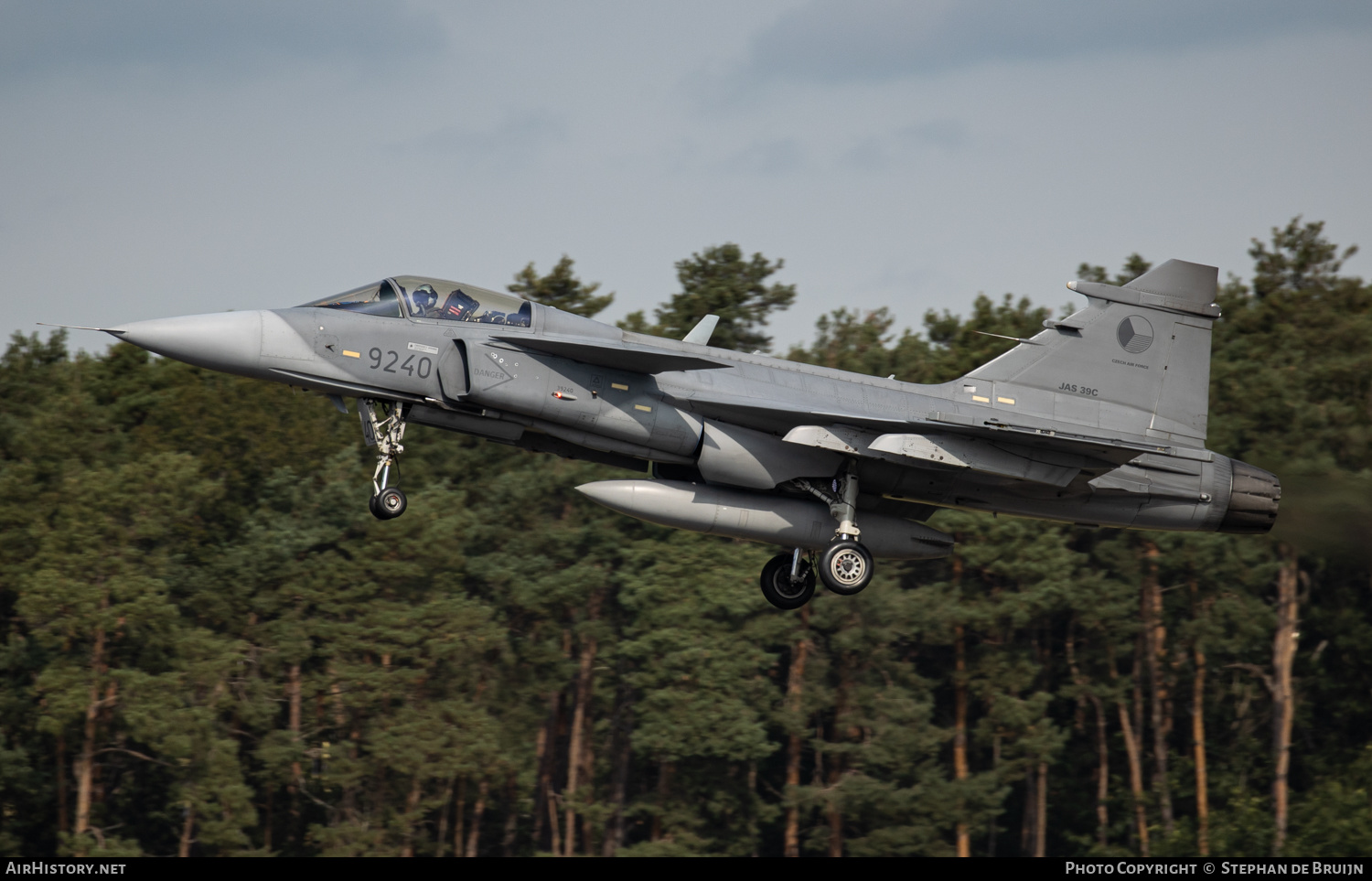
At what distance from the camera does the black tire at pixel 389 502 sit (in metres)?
14.3

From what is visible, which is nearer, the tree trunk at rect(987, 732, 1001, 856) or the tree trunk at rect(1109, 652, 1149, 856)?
the tree trunk at rect(987, 732, 1001, 856)

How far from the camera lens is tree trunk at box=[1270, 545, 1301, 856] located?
123ft

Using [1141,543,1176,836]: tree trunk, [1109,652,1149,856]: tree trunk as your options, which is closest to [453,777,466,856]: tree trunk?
[1109,652,1149,856]: tree trunk

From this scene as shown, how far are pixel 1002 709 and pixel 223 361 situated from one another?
29.9 metres

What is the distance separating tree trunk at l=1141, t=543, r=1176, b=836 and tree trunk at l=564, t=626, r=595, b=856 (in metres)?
15.9

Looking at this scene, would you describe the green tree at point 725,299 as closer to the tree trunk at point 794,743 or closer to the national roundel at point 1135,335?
the tree trunk at point 794,743

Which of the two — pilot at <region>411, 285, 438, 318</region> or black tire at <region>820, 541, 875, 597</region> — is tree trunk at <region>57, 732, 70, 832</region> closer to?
pilot at <region>411, 285, 438, 318</region>

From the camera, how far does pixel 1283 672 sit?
125 feet

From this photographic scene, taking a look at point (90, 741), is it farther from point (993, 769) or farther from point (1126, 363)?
point (1126, 363)

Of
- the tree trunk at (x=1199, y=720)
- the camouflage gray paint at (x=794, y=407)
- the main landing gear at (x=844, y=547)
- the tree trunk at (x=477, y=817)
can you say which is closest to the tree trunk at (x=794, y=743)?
the tree trunk at (x=477, y=817)

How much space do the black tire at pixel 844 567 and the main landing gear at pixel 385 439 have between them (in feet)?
15.2

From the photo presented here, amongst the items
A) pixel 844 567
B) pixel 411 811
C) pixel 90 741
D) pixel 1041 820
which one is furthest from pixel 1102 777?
pixel 844 567

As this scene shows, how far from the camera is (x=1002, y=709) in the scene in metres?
39.4

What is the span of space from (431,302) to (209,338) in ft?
7.34
